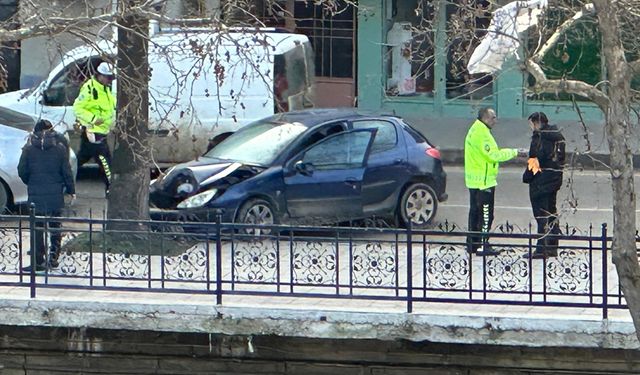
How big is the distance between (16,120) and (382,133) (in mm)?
4510

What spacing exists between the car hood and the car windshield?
10.9 inches

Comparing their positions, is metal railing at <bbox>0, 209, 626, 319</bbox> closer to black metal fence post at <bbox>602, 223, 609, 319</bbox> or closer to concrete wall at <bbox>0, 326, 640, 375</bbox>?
black metal fence post at <bbox>602, 223, 609, 319</bbox>

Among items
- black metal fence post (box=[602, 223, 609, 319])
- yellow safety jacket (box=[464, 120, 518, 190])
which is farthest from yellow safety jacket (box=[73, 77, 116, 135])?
black metal fence post (box=[602, 223, 609, 319])

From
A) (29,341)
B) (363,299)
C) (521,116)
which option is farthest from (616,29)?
(521,116)

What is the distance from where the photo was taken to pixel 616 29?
26.7ft

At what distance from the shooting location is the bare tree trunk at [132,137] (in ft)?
42.6

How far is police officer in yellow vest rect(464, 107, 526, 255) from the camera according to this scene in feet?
46.3

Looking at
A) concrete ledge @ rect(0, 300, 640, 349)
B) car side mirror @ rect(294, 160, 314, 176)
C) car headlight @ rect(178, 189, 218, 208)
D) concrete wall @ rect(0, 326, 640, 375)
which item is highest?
car side mirror @ rect(294, 160, 314, 176)

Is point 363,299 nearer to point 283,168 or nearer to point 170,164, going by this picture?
point 283,168

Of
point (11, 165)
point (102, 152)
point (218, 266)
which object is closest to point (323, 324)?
point (218, 266)

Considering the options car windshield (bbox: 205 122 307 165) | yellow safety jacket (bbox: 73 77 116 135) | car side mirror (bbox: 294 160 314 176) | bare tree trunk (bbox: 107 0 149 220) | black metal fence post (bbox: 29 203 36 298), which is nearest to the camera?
black metal fence post (bbox: 29 203 36 298)

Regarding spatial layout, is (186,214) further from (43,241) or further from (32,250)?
(32,250)

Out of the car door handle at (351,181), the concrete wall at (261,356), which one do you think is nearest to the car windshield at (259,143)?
the car door handle at (351,181)

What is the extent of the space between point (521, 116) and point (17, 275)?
13.6m
